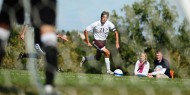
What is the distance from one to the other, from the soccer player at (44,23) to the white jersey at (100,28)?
759 cm

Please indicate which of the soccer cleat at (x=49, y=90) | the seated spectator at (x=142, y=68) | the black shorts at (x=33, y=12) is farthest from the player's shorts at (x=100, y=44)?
the soccer cleat at (x=49, y=90)

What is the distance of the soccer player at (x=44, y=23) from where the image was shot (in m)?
3.90

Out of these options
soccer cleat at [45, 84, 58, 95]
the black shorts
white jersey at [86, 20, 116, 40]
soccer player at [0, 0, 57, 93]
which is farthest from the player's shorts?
soccer cleat at [45, 84, 58, 95]

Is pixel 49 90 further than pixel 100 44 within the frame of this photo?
No

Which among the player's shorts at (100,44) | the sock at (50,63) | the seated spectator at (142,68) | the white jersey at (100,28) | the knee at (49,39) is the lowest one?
the seated spectator at (142,68)

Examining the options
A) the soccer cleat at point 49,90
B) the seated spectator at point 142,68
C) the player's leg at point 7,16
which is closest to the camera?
the soccer cleat at point 49,90

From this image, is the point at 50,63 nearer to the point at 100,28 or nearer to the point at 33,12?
the point at 33,12

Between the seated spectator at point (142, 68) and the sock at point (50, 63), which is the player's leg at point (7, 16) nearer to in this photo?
the sock at point (50, 63)

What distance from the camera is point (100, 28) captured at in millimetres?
11922

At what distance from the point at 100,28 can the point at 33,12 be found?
25.6ft

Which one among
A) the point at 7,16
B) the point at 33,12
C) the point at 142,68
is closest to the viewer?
the point at 33,12

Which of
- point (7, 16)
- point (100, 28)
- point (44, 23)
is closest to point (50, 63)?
point (44, 23)

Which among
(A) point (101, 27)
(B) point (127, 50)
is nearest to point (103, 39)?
(A) point (101, 27)

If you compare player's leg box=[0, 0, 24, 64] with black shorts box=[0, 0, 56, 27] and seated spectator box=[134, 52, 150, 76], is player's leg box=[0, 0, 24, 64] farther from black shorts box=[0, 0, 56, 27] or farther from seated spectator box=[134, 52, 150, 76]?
seated spectator box=[134, 52, 150, 76]
